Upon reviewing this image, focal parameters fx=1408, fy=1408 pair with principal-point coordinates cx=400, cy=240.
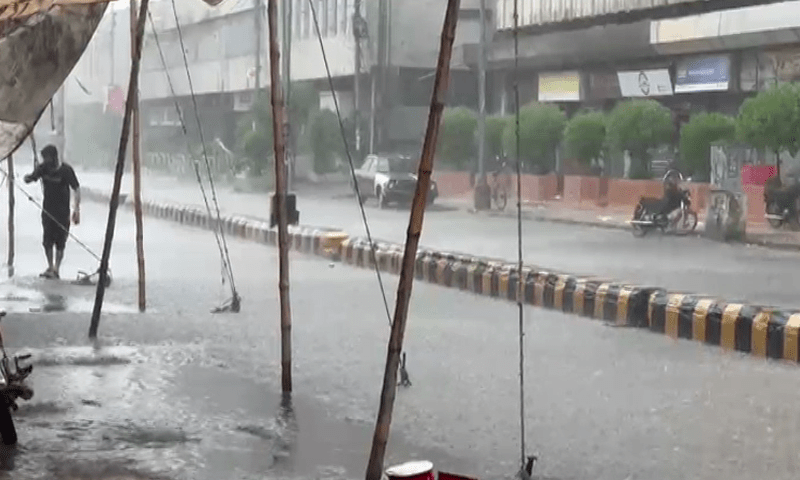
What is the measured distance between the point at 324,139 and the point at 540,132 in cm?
792

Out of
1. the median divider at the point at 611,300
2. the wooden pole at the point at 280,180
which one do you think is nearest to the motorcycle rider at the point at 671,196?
the median divider at the point at 611,300

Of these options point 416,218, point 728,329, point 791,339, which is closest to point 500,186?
point 728,329

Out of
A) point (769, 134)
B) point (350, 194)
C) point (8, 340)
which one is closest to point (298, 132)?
point (350, 194)

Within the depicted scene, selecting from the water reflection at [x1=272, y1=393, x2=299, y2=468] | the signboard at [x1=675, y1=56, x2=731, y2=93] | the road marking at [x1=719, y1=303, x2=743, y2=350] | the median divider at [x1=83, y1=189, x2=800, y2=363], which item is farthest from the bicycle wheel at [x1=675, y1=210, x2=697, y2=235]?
the water reflection at [x1=272, y1=393, x2=299, y2=468]

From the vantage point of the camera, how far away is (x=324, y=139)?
3522cm

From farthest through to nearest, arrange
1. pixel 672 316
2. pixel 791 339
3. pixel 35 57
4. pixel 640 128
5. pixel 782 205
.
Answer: pixel 640 128, pixel 782 205, pixel 672 316, pixel 791 339, pixel 35 57

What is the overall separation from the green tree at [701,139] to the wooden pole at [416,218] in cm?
1872

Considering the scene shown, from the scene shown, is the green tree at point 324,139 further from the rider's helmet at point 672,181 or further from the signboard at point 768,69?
the rider's helmet at point 672,181

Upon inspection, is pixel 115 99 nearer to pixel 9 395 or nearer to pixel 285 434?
pixel 285 434

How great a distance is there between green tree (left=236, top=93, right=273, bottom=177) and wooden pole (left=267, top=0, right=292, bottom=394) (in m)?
28.3

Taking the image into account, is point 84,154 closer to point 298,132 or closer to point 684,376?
point 298,132

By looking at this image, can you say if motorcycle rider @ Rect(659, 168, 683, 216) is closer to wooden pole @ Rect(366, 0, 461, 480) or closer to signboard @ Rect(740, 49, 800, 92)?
signboard @ Rect(740, 49, 800, 92)

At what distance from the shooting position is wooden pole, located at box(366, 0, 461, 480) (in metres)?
5.17

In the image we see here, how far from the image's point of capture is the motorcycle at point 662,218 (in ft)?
71.2
